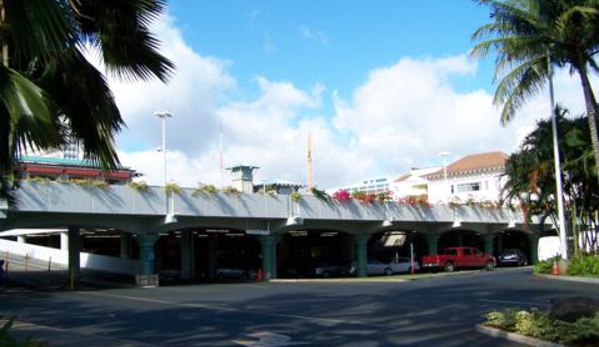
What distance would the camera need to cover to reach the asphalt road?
13812mm

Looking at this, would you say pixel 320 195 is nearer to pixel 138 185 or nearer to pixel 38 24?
pixel 138 185

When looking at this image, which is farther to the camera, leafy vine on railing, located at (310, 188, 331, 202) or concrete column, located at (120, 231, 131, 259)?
concrete column, located at (120, 231, 131, 259)

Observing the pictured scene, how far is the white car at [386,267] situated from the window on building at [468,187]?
3327 centimetres

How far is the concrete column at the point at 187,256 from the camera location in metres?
44.2

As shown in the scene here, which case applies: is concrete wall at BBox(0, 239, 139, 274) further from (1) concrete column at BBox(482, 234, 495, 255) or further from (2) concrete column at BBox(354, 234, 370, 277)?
(1) concrete column at BBox(482, 234, 495, 255)

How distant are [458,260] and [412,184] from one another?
4597cm

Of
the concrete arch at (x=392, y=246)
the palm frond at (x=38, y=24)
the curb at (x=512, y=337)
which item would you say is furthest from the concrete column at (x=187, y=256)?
the palm frond at (x=38, y=24)

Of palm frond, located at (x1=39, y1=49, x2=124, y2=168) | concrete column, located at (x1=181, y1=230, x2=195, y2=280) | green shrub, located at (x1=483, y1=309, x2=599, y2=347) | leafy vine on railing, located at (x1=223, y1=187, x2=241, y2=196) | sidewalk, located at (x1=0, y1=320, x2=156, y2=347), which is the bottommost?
sidewalk, located at (x1=0, y1=320, x2=156, y2=347)

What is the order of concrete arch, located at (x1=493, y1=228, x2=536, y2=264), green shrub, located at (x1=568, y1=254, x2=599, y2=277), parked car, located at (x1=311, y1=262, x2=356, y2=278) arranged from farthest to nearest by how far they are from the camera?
concrete arch, located at (x1=493, y1=228, x2=536, y2=264)
parked car, located at (x1=311, y1=262, x2=356, y2=278)
green shrub, located at (x1=568, y1=254, x2=599, y2=277)

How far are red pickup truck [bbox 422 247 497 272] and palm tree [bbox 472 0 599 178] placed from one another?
19298 mm

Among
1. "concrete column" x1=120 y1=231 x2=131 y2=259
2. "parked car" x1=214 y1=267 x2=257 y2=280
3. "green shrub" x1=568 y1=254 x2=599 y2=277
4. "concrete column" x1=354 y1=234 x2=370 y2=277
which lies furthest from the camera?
"concrete column" x1=120 y1=231 x2=131 y2=259

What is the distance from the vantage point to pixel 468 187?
8131 centimetres

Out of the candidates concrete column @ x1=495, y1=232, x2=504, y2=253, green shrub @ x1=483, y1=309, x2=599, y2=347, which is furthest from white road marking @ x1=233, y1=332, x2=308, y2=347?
concrete column @ x1=495, y1=232, x2=504, y2=253

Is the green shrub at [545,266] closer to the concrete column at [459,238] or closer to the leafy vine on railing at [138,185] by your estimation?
the leafy vine on railing at [138,185]
